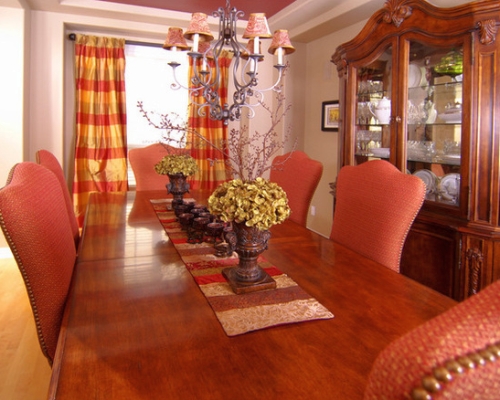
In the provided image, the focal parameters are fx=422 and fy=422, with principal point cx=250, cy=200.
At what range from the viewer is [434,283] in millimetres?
2486

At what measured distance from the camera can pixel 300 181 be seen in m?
2.45

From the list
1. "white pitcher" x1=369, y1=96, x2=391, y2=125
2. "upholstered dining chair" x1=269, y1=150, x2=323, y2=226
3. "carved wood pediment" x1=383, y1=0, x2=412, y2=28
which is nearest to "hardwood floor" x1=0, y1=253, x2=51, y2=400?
"upholstered dining chair" x1=269, y1=150, x2=323, y2=226

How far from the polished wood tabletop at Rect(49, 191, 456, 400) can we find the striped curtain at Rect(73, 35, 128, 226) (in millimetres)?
2909

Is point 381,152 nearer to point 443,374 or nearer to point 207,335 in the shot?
point 207,335

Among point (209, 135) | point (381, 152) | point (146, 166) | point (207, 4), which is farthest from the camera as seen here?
point (209, 135)

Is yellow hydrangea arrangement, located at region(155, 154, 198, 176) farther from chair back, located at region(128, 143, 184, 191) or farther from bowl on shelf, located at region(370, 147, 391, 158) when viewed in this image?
bowl on shelf, located at region(370, 147, 391, 158)

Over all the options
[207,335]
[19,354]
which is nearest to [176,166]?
[19,354]

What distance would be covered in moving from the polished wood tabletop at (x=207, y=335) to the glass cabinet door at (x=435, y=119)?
1.24 metres

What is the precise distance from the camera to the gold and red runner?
104 cm

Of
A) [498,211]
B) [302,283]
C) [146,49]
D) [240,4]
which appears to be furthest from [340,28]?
[302,283]

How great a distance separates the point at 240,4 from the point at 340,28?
0.97m

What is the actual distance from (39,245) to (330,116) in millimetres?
3517

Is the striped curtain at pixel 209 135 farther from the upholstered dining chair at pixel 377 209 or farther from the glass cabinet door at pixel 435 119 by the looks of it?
the upholstered dining chair at pixel 377 209

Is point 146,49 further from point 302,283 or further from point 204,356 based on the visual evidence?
point 204,356
